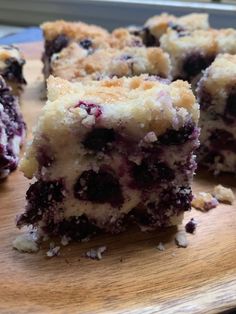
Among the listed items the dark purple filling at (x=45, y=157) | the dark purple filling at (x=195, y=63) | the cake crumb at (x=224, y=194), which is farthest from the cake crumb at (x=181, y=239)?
the dark purple filling at (x=195, y=63)

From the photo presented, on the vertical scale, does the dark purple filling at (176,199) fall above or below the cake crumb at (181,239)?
above

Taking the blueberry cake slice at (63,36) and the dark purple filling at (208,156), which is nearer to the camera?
the dark purple filling at (208,156)

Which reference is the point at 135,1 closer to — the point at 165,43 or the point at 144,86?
the point at 165,43

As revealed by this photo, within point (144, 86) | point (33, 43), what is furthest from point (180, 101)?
point (33, 43)

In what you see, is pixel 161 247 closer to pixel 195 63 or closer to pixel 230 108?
pixel 230 108

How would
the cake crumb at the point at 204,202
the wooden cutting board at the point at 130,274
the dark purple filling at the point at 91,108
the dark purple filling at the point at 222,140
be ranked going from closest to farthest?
1. the wooden cutting board at the point at 130,274
2. the dark purple filling at the point at 91,108
3. the cake crumb at the point at 204,202
4. the dark purple filling at the point at 222,140

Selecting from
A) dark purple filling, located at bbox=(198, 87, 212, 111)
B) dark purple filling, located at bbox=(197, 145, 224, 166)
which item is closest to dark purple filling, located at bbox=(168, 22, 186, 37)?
dark purple filling, located at bbox=(198, 87, 212, 111)

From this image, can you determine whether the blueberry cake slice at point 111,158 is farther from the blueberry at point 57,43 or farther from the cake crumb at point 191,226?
the blueberry at point 57,43

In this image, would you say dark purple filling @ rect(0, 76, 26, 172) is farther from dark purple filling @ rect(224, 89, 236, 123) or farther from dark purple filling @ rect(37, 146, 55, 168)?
dark purple filling @ rect(224, 89, 236, 123)
